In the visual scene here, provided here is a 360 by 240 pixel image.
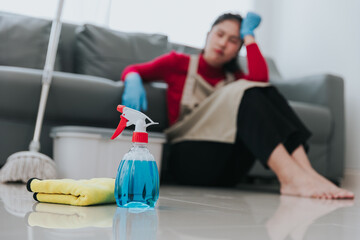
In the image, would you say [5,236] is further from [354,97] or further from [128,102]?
[354,97]

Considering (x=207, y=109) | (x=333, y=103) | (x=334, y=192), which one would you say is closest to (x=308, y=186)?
(x=334, y=192)

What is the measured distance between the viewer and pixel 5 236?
0.48 meters

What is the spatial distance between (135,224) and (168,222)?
2.6 inches

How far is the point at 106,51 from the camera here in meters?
2.15

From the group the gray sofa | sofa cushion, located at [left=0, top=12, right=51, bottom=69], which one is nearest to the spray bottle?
the gray sofa

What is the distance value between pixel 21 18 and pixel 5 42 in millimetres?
193

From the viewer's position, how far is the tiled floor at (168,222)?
0.54m

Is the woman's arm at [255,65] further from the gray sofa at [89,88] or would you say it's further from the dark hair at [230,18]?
the gray sofa at [89,88]

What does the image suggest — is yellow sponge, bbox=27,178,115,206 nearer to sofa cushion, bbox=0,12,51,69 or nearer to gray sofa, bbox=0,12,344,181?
gray sofa, bbox=0,12,344,181

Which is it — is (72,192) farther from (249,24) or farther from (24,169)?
(249,24)

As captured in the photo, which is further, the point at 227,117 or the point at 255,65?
the point at 255,65

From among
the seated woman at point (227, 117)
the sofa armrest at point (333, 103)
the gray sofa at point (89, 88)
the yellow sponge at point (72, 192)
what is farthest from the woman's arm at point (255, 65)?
the yellow sponge at point (72, 192)

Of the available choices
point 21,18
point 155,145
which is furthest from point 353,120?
point 21,18

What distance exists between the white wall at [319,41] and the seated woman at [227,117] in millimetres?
1055
